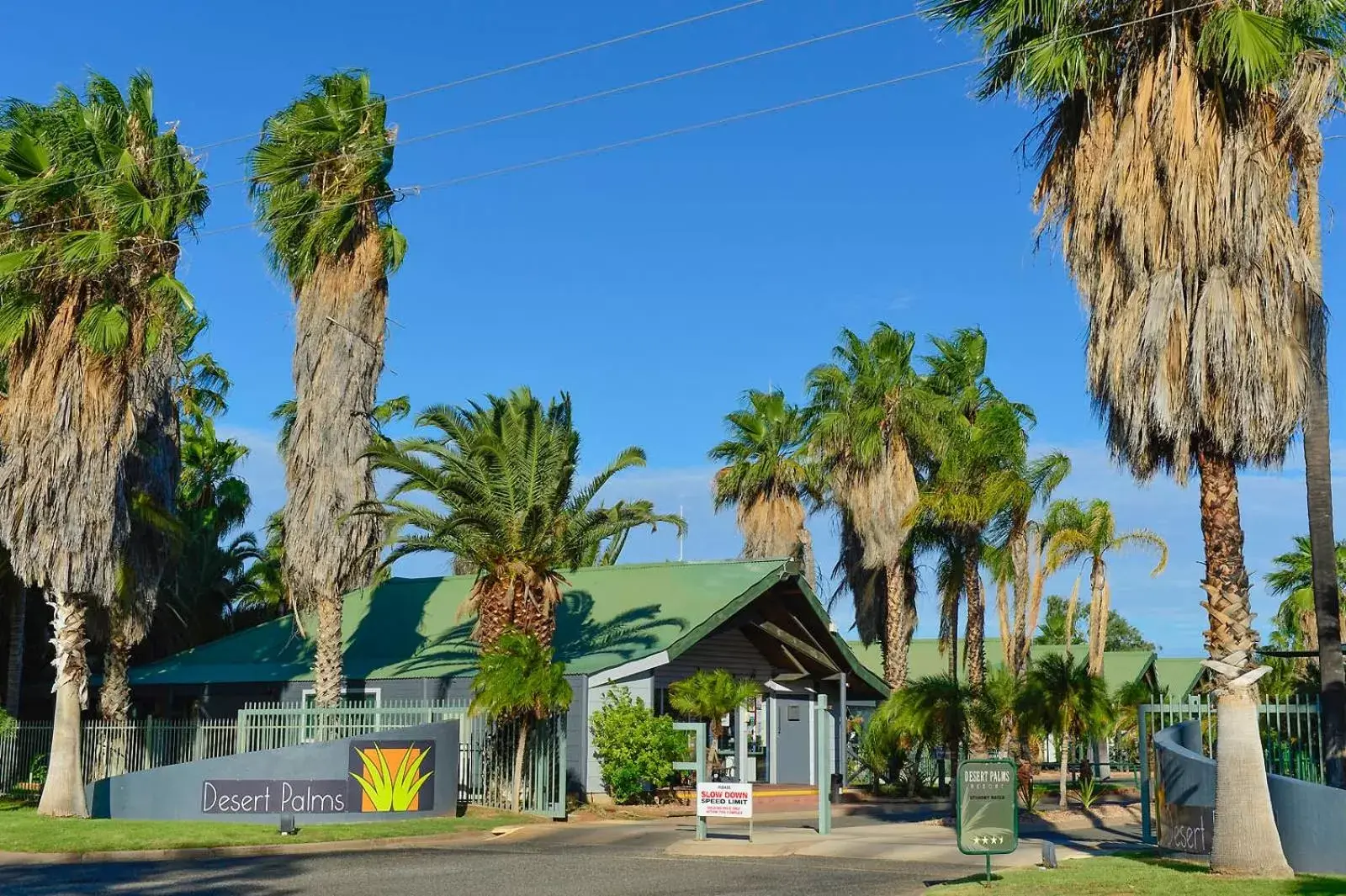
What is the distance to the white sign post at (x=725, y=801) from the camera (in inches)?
811

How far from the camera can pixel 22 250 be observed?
22875 mm

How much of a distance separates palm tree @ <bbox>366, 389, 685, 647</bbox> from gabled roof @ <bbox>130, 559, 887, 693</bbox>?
2.39 m

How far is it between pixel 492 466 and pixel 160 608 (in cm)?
1651

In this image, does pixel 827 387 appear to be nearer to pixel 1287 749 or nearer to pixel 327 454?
pixel 327 454

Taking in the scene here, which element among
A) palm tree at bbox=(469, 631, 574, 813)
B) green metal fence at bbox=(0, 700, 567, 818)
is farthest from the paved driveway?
green metal fence at bbox=(0, 700, 567, 818)

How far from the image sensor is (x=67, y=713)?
22922 millimetres

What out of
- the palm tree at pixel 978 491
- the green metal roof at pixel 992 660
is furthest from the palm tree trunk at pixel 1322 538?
the green metal roof at pixel 992 660

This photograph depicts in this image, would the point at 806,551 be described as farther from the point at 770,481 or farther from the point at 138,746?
the point at 138,746

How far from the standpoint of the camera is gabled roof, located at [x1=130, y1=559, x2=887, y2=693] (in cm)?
2956

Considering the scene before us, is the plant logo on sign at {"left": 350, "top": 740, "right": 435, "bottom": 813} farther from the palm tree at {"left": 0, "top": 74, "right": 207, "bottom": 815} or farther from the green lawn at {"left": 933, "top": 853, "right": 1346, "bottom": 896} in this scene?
the green lawn at {"left": 933, "top": 853, "right": 1346, "bottom": 896}

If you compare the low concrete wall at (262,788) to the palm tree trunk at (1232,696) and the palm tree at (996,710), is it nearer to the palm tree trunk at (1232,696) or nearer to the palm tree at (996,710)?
the palm tree at (996,710)

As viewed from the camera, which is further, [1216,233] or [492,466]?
[492,466]

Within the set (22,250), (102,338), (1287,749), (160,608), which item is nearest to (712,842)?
(1287,749)

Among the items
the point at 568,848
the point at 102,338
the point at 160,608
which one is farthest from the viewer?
the point at 160,608
